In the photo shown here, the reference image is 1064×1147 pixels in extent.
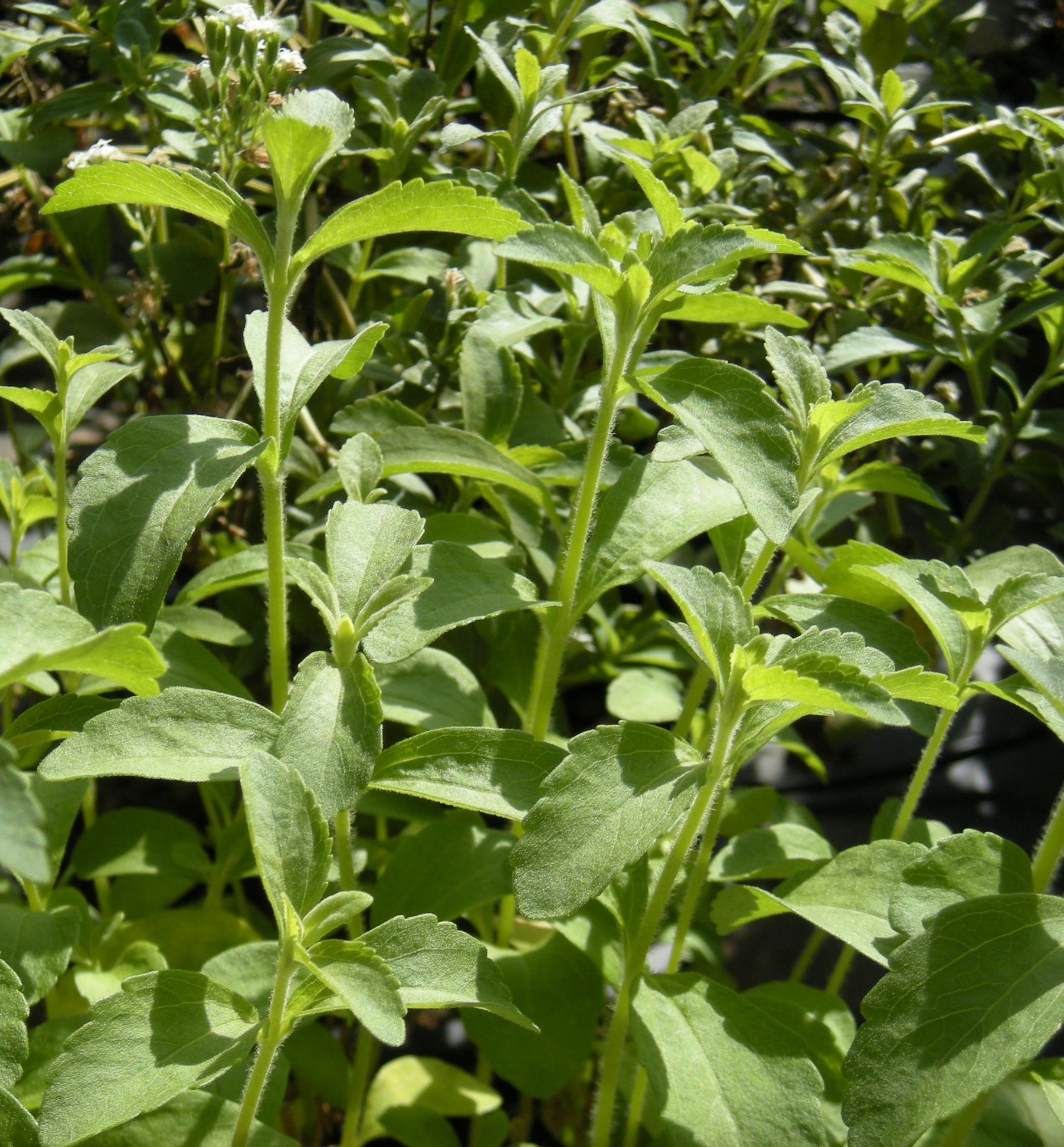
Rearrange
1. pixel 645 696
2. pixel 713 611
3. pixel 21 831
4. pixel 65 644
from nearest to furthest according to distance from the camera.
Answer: pixel 21 831 < pixel 65 644 < pixel 713 611 < pixel 645 696

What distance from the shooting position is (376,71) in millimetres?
942

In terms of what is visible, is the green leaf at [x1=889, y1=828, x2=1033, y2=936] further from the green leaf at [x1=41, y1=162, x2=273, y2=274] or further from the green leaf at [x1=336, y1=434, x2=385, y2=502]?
the green leaf at [x1=41, y1=162, x2=273, y2=274]

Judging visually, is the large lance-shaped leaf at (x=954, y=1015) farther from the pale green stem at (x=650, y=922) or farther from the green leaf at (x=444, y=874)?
the green leaf at (x=444, y=874)

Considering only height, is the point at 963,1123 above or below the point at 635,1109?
above

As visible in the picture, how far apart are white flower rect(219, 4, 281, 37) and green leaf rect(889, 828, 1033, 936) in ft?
2.33

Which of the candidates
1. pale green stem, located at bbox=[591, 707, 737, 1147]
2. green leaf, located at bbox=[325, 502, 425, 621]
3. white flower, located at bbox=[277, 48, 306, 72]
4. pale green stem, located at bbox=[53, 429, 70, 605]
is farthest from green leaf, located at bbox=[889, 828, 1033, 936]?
white flower, located at bbox=[277, 48, 306, 72]

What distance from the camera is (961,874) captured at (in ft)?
1.86

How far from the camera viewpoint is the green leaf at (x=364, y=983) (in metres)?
0.44

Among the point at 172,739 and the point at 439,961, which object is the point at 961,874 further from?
the point at 172,739

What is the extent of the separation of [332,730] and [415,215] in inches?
10.4

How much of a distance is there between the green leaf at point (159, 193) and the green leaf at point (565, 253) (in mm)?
135

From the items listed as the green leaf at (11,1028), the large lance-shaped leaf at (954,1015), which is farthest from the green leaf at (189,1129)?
the large lance-shaped leaf at (954,1015)

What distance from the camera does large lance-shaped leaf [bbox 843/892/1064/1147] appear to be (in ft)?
1.63

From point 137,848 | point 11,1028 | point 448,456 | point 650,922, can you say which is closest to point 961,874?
point 650,922
